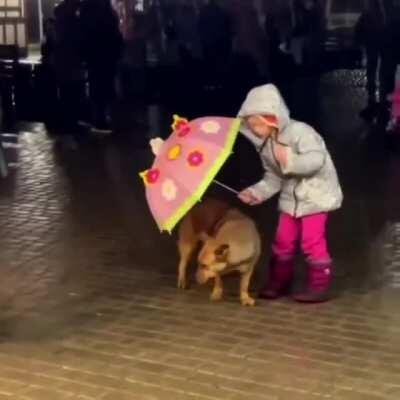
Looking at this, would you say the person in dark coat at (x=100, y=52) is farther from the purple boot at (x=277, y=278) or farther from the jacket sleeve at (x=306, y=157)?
the jacket sleeve at (x=306, y=157)

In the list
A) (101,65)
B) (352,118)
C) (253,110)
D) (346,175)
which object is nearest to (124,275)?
(253,110)

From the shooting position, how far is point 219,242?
6645mm

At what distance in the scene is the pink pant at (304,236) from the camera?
679cm

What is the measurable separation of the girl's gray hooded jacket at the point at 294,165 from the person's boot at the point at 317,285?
0.40 meters

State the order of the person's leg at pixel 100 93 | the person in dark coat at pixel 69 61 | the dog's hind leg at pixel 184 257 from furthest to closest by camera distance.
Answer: the person's leg at pixel 100 93
the person in dark coat at pixel 69 61
the dog's hind leg at pixel 184 257

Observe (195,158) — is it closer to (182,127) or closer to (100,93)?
(182,127)

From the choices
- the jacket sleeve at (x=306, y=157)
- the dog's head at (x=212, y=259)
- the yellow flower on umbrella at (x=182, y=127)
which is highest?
the yellow flower on umbrella at (x=182, y=127)

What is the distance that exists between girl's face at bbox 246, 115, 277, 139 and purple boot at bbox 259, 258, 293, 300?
941mm

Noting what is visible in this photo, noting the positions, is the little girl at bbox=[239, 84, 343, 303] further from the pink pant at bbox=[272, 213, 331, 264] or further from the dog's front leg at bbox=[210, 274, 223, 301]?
the dog's front leg at bbox=[210, 274, 223, 301]

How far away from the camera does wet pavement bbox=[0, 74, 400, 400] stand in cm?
557

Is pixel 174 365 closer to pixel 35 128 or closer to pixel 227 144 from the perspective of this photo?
pixel 227 144

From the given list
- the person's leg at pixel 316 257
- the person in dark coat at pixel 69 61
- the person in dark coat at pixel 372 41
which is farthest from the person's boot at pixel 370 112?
the person's leg at pixel 316 257

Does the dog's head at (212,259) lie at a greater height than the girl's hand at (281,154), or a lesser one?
lesser

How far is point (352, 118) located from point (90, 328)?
33.0 feet
